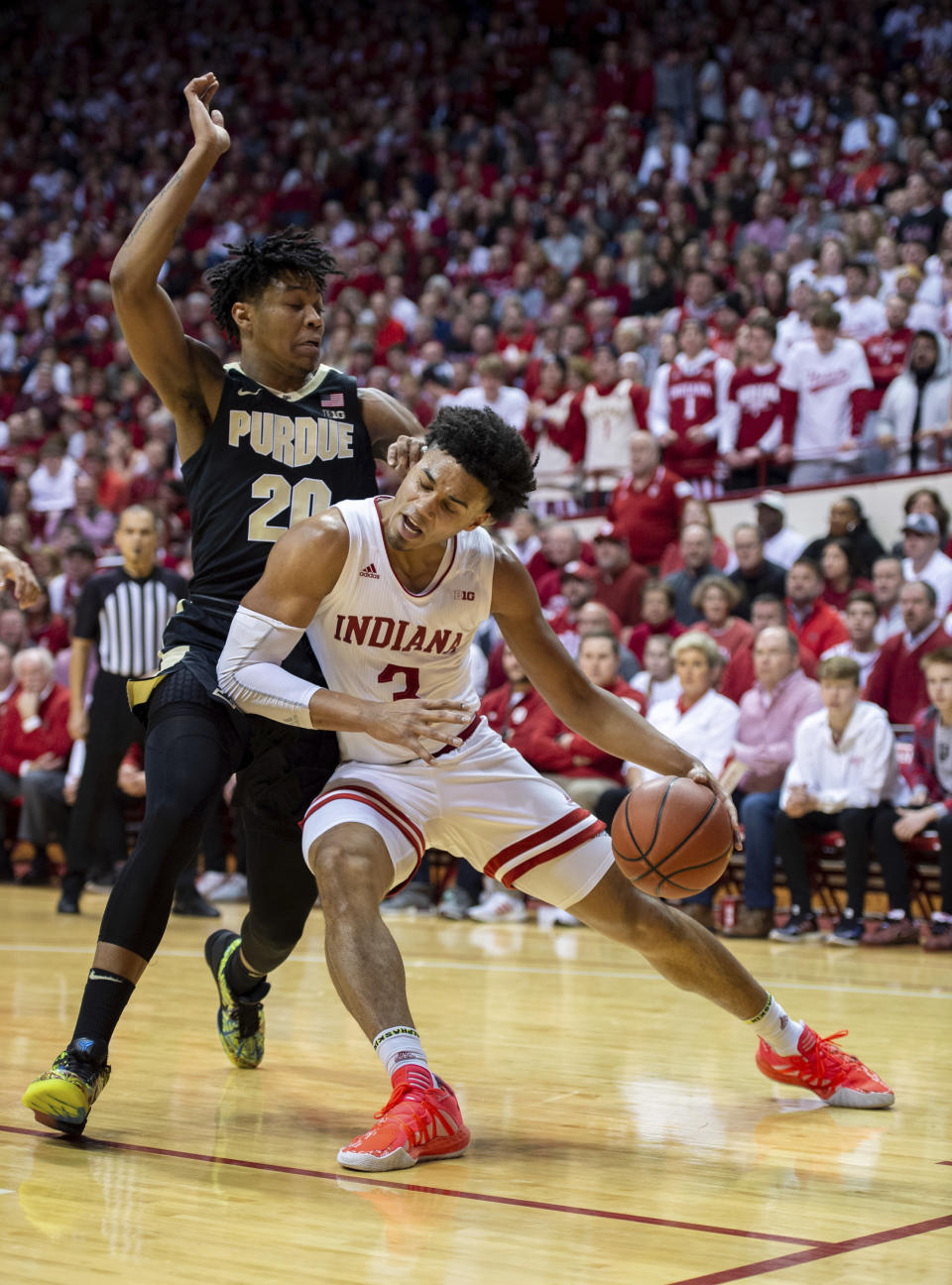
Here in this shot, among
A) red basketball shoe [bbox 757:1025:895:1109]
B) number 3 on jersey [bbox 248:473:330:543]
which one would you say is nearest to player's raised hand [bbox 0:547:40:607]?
number 3 on jersey [bbox 248:473:330:543]

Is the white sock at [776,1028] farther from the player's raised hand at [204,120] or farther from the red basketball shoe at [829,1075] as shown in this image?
the player's raised hand at [204,120]

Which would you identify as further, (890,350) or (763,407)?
(763,407)

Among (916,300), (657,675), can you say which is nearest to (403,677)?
(657,675)

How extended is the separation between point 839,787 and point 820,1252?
5.96m

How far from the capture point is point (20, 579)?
4.09 m

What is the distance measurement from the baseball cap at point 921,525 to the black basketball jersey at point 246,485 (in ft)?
20.8

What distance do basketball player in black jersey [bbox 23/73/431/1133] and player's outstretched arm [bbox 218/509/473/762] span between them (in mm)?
170

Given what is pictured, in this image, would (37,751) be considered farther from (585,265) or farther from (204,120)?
(204,120)

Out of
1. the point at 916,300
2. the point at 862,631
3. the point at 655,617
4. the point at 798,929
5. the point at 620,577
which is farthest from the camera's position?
the point at 916,300

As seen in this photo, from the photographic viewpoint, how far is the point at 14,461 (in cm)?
1727

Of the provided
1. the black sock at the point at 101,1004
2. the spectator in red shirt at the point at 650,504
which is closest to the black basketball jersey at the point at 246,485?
the black sock at the point at 101,1004

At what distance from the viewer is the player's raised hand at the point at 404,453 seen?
4.29m

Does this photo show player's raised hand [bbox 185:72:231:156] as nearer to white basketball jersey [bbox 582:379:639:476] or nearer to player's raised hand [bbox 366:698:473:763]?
player's raised hand [bbox 366:698:473:763]

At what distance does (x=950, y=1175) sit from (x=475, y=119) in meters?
18.5
